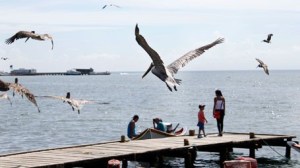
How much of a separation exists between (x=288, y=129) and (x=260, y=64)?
2618cm

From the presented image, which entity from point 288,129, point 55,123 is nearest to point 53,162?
point 288,129

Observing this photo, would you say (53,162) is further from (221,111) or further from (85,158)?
(221,111)

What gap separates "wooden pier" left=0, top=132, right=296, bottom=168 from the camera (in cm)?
2189

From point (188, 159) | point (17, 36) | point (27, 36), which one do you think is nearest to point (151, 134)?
point (188, 159)

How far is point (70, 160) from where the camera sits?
21906mm

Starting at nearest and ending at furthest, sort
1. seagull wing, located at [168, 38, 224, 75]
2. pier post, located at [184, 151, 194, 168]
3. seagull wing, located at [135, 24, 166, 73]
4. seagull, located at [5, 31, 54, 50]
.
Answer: seagull wing, located at [135, 24, 166, 73] < seagull wing, located at [168, 38, 224, 75] < seagull, located at [5, 31, 54, 50] < pier post, located at [184, 151, 194, 168]

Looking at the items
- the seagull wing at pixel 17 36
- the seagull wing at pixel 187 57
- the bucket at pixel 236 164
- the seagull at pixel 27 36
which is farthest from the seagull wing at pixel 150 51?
the seagull wing at pixel 17 36

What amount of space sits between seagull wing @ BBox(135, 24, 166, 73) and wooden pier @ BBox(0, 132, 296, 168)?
706cm

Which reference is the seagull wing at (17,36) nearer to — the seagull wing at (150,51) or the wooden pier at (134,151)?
the seagull wing at (150,51)

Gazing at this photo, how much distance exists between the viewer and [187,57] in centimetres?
1730

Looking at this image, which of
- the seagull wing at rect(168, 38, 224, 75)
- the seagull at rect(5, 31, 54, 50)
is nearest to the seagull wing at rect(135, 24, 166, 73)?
the seagull wing at rect(168, 38, 224, 75)

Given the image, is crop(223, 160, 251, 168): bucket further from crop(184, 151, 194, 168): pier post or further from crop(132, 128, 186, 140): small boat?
crop(132, 128, 186, 140): small boat

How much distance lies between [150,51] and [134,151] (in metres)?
10.2

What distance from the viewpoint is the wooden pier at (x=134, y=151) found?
21891mm
